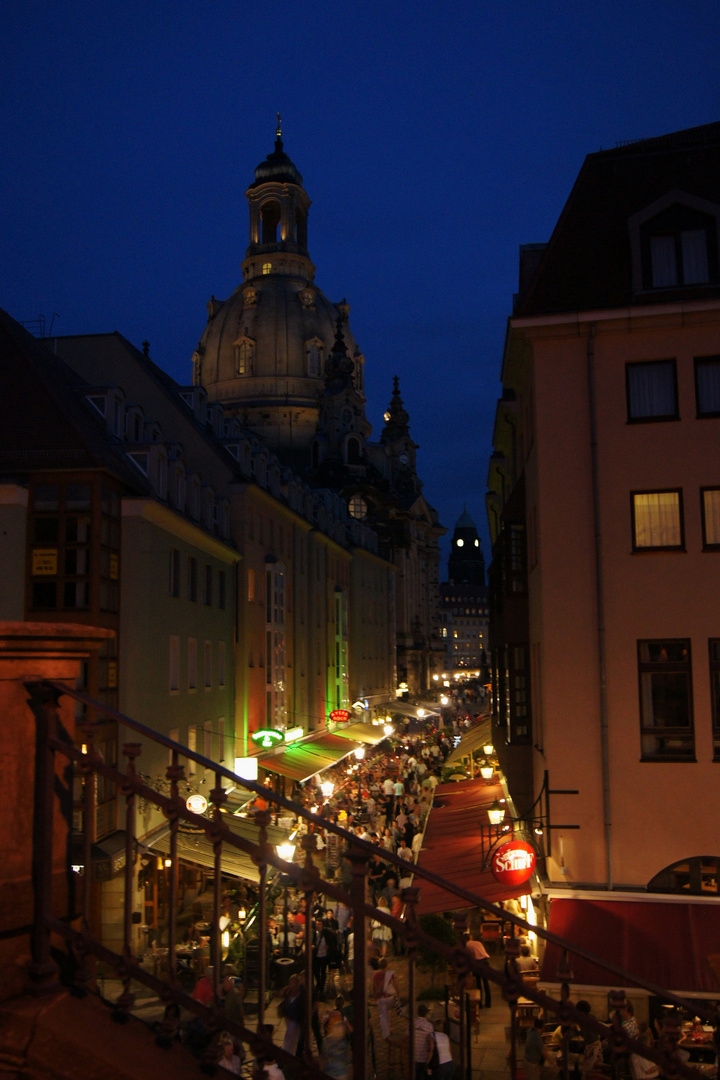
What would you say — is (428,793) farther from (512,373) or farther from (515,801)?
(512,373)

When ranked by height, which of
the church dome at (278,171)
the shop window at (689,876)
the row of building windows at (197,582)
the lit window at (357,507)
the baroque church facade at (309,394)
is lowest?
the shop window at (689,876)

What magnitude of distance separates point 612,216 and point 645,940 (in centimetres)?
1295

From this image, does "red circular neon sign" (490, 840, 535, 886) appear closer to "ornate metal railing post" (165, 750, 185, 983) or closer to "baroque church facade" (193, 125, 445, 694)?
"ornate metal railing post" (165, 750, 185, 983)

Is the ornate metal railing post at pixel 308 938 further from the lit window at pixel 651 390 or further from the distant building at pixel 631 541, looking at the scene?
the lit window at pixel 651 390

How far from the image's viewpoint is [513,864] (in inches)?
648

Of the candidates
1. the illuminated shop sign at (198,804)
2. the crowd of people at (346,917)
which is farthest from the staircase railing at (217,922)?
the illuminated shop sign at (198,804)

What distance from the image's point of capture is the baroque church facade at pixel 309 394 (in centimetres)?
10169

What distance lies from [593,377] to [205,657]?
19.2m

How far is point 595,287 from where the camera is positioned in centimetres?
1881

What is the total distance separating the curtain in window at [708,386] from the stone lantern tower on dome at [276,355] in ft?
279

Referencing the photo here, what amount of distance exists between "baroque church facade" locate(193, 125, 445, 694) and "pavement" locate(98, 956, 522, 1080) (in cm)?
7938

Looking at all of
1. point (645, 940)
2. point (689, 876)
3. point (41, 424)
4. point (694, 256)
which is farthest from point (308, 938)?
point (41, 424)

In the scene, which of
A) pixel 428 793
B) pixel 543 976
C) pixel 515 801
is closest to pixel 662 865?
pixel 543 976

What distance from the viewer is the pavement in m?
14.1
